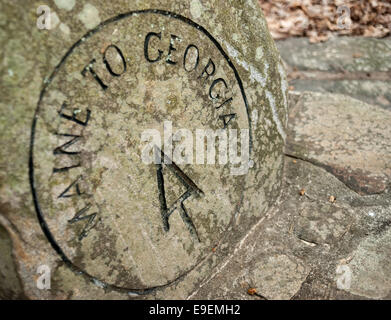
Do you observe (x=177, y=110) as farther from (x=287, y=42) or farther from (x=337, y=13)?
(x=337, y=13)

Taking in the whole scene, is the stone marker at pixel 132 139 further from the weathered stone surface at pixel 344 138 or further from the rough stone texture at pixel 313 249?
the weathered stone surface at pixel 344 138

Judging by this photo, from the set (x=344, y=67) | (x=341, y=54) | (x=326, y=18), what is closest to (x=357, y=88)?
(x=344, y=67)

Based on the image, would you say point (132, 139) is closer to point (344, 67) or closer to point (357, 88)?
point (357, 88)

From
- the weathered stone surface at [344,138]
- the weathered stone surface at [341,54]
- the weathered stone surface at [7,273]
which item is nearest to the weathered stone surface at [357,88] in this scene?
the weathered stone surface at [341,54]

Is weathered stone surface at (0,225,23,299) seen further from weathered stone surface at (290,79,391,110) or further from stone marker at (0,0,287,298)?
weathered stone surface at (290,79,391,110)

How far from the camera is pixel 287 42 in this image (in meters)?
3.51

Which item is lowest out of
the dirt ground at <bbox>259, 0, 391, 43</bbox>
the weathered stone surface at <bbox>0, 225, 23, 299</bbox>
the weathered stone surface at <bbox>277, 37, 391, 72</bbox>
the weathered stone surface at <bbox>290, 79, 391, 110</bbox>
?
the weathered stone surface at <bbox>0, 225, 23, 299</bbox>

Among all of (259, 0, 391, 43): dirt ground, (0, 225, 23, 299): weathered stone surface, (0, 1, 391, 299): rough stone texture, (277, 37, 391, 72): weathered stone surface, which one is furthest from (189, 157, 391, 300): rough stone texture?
(259, 0, 391, 43): dirt ground

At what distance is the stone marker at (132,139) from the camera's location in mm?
1156

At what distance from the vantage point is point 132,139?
4.50ft

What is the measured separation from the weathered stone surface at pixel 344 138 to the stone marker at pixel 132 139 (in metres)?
0.39

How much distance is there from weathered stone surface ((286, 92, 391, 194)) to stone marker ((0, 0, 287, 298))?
39 centimetres

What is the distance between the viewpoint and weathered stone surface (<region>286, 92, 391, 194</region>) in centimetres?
197

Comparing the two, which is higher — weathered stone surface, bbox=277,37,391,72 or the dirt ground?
the dirt ground
